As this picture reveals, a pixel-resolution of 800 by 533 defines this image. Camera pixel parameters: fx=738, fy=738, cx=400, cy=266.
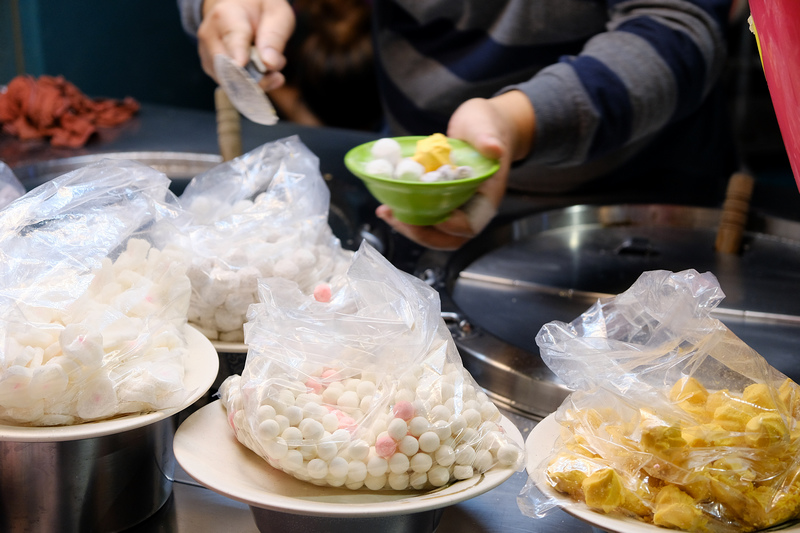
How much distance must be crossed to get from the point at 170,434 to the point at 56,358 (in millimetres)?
130

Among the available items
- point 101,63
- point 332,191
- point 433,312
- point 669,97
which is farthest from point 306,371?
point 101,63

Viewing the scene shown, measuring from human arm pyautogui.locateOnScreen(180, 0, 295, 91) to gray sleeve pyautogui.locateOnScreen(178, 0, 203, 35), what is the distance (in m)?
0.06

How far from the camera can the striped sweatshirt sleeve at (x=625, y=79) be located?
1.27 m

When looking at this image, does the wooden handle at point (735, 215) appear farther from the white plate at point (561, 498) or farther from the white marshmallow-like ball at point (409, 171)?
the white plate at point (561, 498)

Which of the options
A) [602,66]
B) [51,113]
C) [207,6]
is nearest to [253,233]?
[602,66]

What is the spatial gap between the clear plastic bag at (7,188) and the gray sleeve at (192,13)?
80 cm

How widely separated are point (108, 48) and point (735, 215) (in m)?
2.44

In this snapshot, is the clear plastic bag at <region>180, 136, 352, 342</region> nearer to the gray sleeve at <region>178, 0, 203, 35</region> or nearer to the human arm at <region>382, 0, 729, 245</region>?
the human arm at <region>382, 0, 729, 245</region>

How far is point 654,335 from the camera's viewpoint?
0.67m

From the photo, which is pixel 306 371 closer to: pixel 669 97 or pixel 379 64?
pixel 669 97

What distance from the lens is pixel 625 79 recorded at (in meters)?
1.28

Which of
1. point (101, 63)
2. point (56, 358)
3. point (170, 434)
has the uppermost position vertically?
point (56, 358)

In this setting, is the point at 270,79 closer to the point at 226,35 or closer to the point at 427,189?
the point at 226,35

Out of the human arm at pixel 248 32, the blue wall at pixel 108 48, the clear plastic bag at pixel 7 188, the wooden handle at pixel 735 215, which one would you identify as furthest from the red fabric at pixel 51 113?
the wooden handle at pixel 735 215
